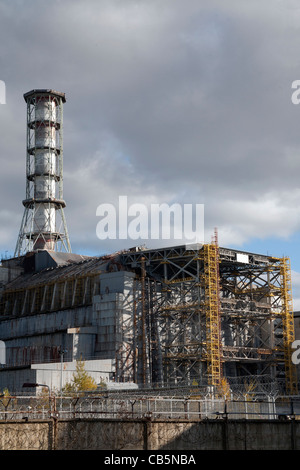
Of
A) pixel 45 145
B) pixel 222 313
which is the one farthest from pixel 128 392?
pixel 45 145

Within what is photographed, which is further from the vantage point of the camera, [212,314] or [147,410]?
[212,314]

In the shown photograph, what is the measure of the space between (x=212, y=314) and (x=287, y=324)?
49.9ft

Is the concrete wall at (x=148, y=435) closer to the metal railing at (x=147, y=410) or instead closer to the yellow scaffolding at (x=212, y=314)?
the metal railing at (x=147, y=410)

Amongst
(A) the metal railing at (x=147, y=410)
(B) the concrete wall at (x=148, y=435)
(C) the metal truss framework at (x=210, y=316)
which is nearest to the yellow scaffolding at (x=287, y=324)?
(C) the metal truss framework at (x=210, y=316)

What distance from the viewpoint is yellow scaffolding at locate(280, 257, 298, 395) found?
110500 mm

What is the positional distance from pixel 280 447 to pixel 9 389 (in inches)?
2274

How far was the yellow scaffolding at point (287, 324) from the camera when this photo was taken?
110500 mm

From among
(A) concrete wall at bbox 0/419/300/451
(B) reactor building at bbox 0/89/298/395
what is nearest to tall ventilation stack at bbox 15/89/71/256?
(B) reactor building at bbox 0/89/298/395

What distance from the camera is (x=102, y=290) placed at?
109m

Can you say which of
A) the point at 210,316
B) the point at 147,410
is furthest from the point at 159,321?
the point at 147,410

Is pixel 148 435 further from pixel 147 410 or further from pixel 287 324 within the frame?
pixel 287 324

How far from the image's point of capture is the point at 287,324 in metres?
111

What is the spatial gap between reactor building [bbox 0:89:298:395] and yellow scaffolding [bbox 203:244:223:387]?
0.16 metres
